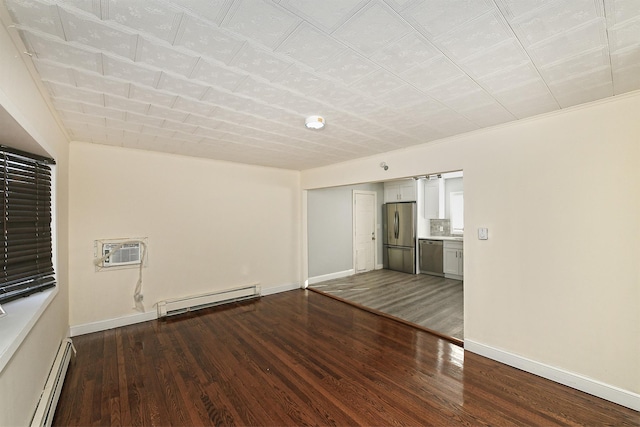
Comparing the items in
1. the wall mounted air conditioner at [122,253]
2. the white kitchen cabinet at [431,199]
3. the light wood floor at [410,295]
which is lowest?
the light wood floor at [410,295]

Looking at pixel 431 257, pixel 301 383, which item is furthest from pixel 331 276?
pixel 301 383

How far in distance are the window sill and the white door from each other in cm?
553

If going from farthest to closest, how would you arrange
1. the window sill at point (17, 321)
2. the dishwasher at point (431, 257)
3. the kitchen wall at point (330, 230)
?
the dishwasher at point (431, 257)
the kitchen wall at point (330, 230)
the window sill at point (17, 321)

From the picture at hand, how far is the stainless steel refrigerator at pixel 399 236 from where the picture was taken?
6715 mm

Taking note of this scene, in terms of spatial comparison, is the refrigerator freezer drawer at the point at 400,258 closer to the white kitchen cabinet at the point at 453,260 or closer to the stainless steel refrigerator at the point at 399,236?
the stainless steel refrigerator at the point at 399,236

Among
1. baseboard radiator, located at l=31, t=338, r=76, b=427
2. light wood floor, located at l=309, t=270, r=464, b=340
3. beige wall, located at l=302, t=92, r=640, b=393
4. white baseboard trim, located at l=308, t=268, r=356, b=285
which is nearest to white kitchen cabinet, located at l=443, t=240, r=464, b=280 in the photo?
light wood floor, located at l=309, t=270, r=464, b=340

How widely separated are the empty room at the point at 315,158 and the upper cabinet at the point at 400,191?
293 cm

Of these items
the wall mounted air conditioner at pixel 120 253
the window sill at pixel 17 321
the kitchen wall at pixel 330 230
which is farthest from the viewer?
the kitchen wall at pixel 330 230

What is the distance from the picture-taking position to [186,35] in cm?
138

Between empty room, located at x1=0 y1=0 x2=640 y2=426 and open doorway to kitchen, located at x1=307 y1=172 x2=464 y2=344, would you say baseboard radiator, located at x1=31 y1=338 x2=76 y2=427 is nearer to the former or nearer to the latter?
empty room, located at x1=0 y1=0 x2=640 y2=426

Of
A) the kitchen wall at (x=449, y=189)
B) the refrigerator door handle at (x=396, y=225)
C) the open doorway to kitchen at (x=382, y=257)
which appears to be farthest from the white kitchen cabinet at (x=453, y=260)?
the refrigerator door handle at (x=396, y=225)

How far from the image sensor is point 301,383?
94.9 inches

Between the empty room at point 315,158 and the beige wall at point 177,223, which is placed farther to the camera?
the beige wall at point 177,223

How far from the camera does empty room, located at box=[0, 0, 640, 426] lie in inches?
55.0
